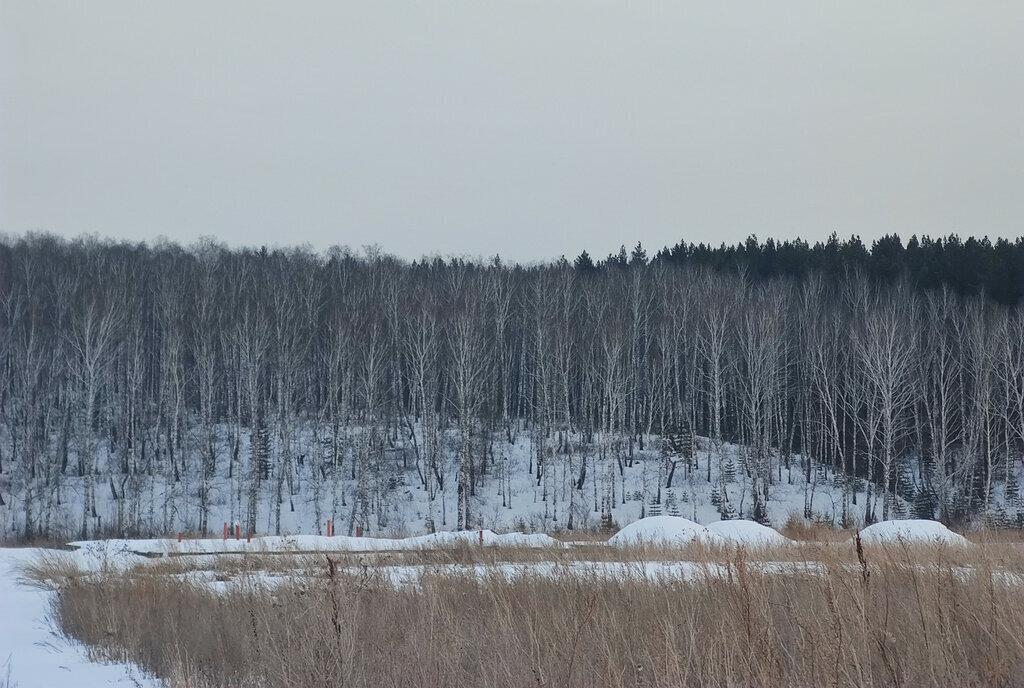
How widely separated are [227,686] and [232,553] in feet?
40.1

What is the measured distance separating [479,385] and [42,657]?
38705 mm

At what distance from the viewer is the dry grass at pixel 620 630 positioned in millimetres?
6848

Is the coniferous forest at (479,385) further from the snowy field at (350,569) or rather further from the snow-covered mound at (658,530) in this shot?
the snowy field at (350,569)

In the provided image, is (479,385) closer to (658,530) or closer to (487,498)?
(487,498)

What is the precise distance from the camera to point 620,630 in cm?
850

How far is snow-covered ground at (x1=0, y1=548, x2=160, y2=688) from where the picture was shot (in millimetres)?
9594

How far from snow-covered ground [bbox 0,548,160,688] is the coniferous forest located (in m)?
27.2

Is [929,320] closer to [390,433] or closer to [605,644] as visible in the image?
[390,433]

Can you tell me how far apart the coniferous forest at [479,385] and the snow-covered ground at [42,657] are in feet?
89.3

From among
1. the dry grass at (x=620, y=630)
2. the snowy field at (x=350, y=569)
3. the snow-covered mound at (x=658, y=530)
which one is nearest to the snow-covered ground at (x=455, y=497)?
the snow-covered mound at (x=658, y=530)

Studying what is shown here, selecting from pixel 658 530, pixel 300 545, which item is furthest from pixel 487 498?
pixel 658 530

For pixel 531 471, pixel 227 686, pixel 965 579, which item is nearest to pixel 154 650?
pixel 227 686

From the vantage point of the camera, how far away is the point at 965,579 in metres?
8.67

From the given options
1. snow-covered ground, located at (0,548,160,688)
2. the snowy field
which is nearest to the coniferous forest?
the snowy field
